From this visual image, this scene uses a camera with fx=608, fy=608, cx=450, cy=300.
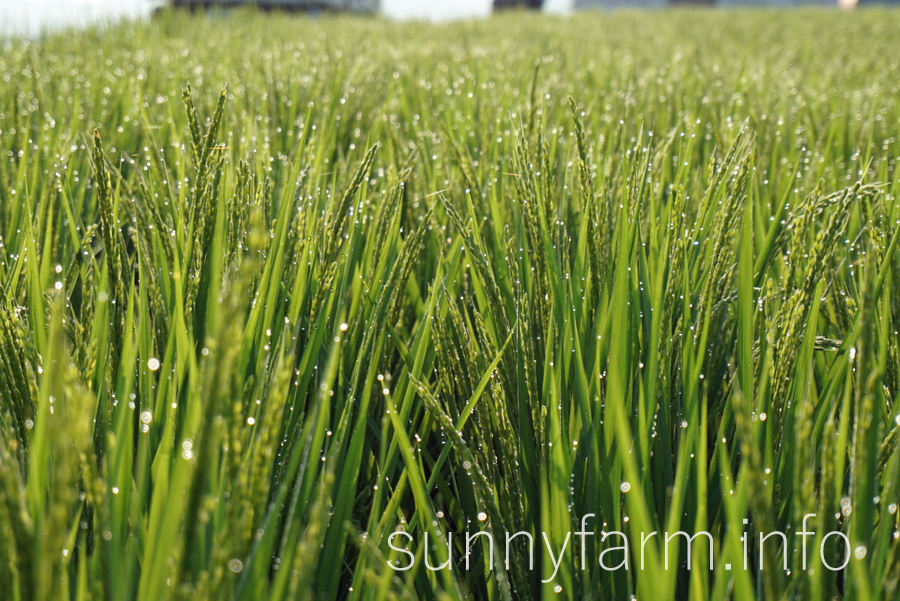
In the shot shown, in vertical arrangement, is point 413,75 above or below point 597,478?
above

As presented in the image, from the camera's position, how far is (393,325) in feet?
2.86

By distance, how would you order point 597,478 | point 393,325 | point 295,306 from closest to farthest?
point 597,478, point 295,306, point 393,325

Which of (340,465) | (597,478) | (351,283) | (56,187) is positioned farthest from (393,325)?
(56,187)

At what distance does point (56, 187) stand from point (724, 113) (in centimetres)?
148

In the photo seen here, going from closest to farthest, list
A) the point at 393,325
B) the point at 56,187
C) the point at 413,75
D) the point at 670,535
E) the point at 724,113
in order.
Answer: the point at 670,535 < the point at 393,325 < the point at 56,187 < the point at 724,113 < the point at 413,75

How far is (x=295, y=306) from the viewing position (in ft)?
2.42

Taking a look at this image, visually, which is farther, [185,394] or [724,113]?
[724,113]

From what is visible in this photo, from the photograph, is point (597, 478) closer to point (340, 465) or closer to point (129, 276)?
point (340, 465)

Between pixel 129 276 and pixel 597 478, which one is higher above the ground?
pixel 129 276

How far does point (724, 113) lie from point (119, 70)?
2.15 meters

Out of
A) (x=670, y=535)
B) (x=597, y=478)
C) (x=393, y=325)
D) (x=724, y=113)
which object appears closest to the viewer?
(x=670, y=535)

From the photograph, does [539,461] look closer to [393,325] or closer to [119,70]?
[393,325]

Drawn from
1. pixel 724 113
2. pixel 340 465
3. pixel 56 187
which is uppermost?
pixel 724 113

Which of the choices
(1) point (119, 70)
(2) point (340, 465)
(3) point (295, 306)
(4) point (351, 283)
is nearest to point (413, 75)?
(1) point (119, 70)
